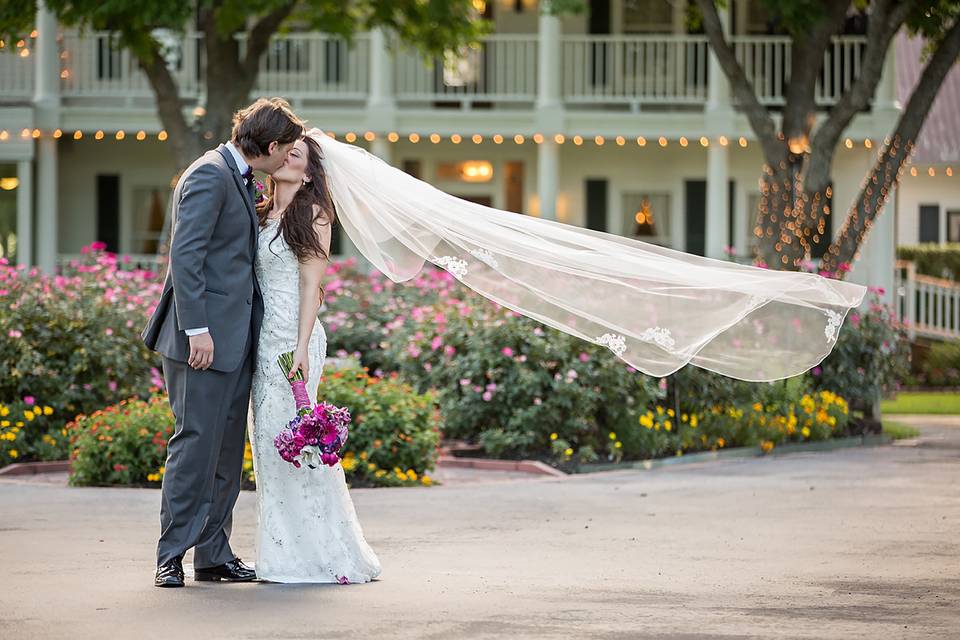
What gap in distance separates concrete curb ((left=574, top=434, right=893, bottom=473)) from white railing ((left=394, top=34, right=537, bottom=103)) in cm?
1251

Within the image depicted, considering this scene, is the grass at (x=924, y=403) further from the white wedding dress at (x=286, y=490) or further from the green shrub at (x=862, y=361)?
the white wedding dress at (x=286, y=490)

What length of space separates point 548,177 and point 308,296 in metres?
19.1

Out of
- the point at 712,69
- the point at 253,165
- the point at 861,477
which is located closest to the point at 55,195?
the point at 712,69

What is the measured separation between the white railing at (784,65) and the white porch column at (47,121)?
1130 cm

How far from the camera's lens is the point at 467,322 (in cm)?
1341

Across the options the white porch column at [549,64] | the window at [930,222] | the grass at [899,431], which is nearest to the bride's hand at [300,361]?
the grass at [899,431]

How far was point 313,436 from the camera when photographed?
265 inches

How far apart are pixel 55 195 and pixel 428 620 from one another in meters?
21.5

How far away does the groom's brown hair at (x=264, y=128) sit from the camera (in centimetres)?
684

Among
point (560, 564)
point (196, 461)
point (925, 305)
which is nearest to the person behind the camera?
point (196, 461)

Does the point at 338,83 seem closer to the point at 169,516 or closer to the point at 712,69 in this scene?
the point at 712,69

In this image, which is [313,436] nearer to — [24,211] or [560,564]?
[560,564]

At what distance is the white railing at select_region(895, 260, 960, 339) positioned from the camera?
27.0 m

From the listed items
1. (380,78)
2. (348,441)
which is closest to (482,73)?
(380,78)
